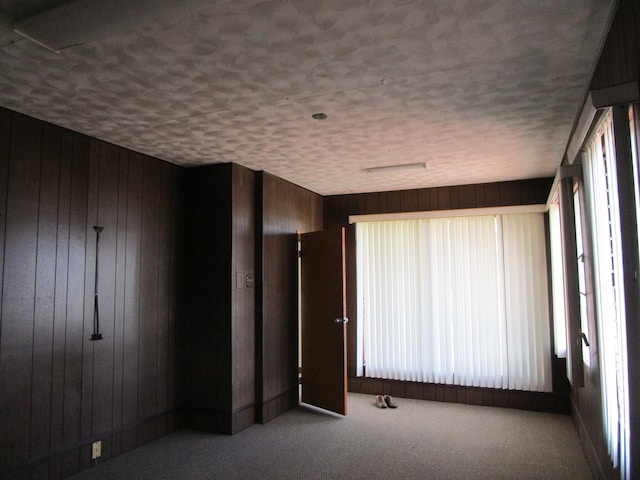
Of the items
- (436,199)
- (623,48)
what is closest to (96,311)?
(623,48)

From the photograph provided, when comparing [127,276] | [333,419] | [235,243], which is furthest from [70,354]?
[333,419]

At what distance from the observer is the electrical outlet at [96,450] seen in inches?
135

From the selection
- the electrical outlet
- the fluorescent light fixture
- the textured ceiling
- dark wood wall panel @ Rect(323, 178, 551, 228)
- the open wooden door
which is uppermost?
the textured ceiling

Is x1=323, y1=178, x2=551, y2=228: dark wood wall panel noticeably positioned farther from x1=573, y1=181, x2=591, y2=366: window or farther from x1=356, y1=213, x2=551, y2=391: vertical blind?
x1=573, y1=181, x2=591, y2=366: window

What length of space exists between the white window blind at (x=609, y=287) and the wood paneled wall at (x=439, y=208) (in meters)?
2.41

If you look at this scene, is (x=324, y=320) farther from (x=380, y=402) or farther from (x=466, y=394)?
(x=466, y=394)

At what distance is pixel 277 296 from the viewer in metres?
4.86

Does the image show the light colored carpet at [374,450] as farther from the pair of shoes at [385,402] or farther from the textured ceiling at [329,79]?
the textured ceiling at [329,79]

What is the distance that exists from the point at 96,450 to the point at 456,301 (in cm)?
390

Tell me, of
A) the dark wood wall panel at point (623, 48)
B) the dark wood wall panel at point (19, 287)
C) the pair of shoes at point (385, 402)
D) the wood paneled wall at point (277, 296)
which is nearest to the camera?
the dark wood wall panel at point (623, 48)

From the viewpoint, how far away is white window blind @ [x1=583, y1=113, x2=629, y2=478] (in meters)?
2.00

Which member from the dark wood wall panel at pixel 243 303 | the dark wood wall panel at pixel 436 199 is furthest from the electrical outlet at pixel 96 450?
the dark wood wall panel at pixel 436 199

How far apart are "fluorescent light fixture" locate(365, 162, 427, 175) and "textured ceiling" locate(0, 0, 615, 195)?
305mm

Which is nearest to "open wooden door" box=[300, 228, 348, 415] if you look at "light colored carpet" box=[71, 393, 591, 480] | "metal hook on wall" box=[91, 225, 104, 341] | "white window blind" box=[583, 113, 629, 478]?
Result: "light colored carpet" box=[71, 393, 591, 480]
